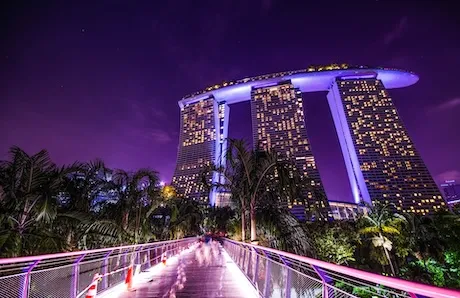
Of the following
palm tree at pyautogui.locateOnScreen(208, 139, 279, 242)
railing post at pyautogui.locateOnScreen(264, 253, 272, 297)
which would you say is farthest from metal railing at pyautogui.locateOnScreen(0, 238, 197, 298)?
palm tree at pyautogui.locateOnScreen(208, 139, 279, 242)

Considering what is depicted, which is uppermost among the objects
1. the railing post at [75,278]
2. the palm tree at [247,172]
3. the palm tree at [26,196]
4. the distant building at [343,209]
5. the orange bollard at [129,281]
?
the distant building at [343,209]

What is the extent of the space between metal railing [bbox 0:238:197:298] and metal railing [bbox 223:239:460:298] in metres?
3.20

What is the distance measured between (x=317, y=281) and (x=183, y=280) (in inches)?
179

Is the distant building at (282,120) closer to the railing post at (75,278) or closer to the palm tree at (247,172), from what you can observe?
the palm tree at (247,172)

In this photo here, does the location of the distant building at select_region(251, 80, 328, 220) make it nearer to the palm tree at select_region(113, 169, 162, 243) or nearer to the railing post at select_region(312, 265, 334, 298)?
the palm tree at select_region(113, 169, 162, 243)

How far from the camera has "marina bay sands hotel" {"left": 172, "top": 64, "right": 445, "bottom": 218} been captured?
84.9 meters

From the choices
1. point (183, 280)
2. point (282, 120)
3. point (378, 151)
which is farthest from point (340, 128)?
point (183, 280)

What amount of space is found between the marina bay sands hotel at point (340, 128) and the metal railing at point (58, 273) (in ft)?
234

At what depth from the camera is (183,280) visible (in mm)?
6008

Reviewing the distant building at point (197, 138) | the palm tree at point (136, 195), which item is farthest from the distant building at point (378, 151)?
the palm tree at point (136, 195)

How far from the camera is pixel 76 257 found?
3.94 metres

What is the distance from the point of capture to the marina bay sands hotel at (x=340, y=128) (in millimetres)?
84938

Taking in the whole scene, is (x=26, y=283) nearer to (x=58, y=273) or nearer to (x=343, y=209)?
(x=58, y=273)

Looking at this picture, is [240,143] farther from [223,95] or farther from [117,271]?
[223,95]
